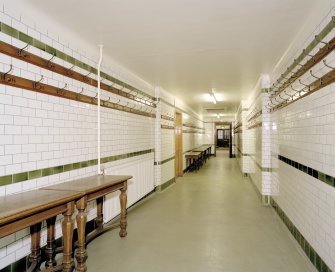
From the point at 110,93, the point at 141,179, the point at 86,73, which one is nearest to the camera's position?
the point at 86,73

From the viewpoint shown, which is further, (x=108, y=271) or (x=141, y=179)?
(x=141, y=179)

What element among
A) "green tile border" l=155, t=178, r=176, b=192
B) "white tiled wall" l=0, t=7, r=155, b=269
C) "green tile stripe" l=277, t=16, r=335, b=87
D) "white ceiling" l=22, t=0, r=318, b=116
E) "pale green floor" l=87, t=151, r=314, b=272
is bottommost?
"pale green floor" l=87, t=151, r=314, b=272

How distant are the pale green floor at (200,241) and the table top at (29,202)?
1.05 meters

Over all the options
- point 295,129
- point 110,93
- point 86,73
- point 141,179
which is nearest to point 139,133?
point 141,179

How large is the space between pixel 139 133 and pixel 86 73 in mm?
2253

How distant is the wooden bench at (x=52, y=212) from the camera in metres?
1.94

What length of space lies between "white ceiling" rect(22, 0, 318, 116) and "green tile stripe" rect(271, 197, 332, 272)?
261 cm

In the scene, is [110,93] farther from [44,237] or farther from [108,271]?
[108,271]

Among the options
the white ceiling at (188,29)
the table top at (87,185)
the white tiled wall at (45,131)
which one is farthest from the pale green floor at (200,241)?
the white ceiling at (188,29)

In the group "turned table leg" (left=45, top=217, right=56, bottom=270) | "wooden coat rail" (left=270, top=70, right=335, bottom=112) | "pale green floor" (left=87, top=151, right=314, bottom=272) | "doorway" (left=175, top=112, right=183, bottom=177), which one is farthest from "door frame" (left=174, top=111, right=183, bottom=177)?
"turned table leg" (left=45, top=217, right=56, bottom=270)

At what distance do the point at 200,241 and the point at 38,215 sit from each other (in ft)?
7.59

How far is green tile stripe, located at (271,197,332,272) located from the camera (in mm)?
2684

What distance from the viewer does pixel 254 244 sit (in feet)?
11.6

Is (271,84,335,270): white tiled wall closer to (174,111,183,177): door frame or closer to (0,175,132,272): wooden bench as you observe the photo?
(0,175,132,272): wooden bench
